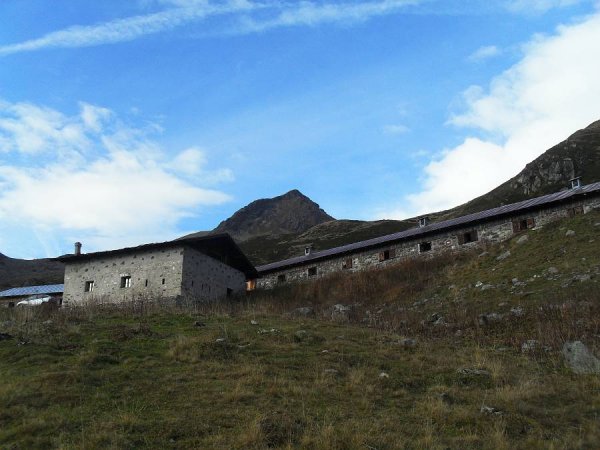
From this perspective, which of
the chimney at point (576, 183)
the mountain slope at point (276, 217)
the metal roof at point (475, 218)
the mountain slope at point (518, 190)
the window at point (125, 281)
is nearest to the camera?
the metal roof at point (475, 218)

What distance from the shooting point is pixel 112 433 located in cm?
770

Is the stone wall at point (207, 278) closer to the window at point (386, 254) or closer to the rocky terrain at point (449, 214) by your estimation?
the window at point (386, 254)

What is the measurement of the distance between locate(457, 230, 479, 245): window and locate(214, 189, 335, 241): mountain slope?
115m

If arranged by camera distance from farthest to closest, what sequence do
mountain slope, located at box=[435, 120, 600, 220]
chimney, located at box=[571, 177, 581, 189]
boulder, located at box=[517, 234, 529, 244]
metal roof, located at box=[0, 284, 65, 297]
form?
mountain slope, located at box=[435, 120, 600, 220], metal roof, located at box=[0, 284, 65, 297], chimney, located at box=[571, 177, 581, 189], boulder, located at box=[517, 234, 529, 244]

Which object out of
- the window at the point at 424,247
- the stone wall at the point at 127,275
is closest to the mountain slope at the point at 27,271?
the stone wall at the point at 127,275

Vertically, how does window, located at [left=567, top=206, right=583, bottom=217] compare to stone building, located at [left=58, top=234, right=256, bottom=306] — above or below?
above

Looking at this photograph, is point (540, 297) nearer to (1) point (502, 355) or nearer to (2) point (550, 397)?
(1) point (502, 355)

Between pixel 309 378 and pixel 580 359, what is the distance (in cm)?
634

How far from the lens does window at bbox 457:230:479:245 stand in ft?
107

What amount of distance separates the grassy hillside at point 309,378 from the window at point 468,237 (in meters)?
11.5

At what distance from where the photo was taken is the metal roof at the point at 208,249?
1206 inches

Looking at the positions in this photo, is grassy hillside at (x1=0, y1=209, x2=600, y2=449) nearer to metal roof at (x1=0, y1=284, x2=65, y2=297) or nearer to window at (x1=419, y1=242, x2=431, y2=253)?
window at (x1=419, y1=242, x2=431, y2=253)

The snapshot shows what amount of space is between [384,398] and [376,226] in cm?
8476

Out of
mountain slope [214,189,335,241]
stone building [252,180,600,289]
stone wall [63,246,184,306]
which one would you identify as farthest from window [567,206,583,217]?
mountain slope [214,189,335,241]
